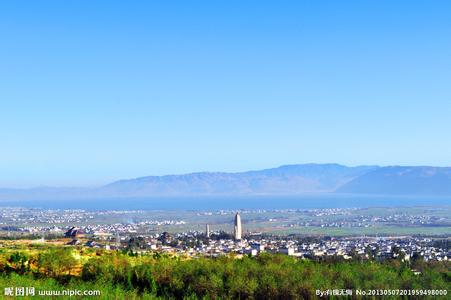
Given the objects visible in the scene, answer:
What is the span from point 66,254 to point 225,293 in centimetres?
758

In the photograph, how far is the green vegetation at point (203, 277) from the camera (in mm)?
18656

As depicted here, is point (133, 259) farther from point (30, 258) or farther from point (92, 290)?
point (92, 290)

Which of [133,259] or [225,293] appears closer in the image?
[225,293]

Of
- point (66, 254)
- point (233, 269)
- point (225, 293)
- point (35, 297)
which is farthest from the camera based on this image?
point (66, 254)

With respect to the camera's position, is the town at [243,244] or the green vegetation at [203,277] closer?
the green vegetation at [203,277]

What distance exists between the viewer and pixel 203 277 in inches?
808

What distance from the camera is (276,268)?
69.0 ft

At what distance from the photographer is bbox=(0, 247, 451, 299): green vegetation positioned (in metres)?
18.7

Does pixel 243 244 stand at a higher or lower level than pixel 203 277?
lower

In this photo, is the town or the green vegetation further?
the town

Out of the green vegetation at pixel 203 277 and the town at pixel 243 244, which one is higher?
the green vegetation at pixel 203 277

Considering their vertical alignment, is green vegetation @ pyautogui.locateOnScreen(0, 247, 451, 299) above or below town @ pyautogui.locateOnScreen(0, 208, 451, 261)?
above

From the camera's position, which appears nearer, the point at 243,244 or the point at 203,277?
the point at 203,277

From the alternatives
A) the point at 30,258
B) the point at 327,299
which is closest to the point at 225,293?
the point at 327,299
